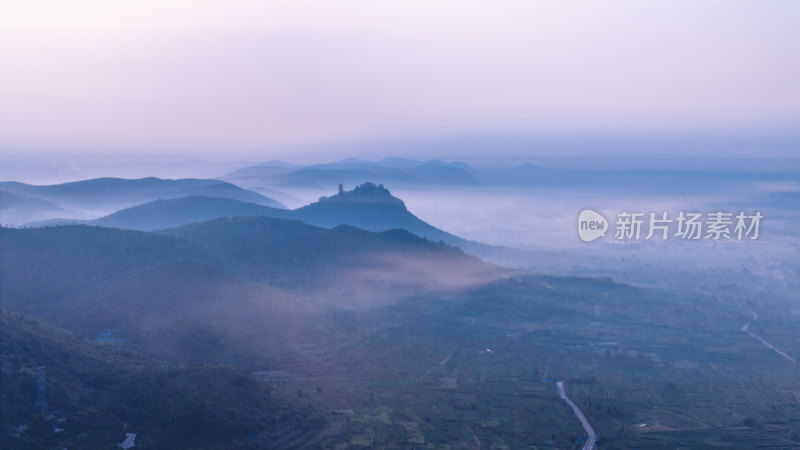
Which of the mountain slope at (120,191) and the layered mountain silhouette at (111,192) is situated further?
the mountain slope at (120,191)

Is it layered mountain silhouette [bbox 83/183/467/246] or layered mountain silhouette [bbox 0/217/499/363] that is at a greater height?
layered mountain silhouette [bbox 83/183/467/246]

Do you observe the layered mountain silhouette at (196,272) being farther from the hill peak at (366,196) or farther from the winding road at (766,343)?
the winding road at (766,343)

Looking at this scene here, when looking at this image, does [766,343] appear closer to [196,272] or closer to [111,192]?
[196,272]

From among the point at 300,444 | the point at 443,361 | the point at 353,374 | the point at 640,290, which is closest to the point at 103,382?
the point at 300,444

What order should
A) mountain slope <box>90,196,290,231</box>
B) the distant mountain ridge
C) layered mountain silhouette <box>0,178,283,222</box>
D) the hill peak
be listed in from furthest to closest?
the distant mountain ridge
layered mountain silhouette <box>0,178,283,222</box>
the hill peak
mountain slope <box>90,196,290,231</box>

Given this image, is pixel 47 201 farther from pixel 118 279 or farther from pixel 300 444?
pixel 300 444

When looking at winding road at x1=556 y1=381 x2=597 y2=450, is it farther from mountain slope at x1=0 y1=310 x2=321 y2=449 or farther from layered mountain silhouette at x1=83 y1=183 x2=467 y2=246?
layered mountain silhouette at x1=83 y1=183 x2=467 y2=246

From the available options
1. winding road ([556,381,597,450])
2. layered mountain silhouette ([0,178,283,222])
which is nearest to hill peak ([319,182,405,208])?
layered mountain silhouette ([0,178,283,222])

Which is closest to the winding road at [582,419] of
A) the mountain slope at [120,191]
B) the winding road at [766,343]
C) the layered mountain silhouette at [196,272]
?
the layered mountain silhouette at [196,272]

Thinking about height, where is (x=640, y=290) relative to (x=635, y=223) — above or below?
below

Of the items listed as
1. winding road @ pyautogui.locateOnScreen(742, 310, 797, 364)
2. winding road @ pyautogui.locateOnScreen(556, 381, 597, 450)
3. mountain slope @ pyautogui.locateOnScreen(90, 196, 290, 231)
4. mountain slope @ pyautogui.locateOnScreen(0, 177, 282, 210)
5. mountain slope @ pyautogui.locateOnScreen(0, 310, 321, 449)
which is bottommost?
winding road @ pyautogui.locateOnScreen(742, 310, 797, 364)

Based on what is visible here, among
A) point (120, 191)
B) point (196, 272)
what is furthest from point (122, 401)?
point (120, 191)
